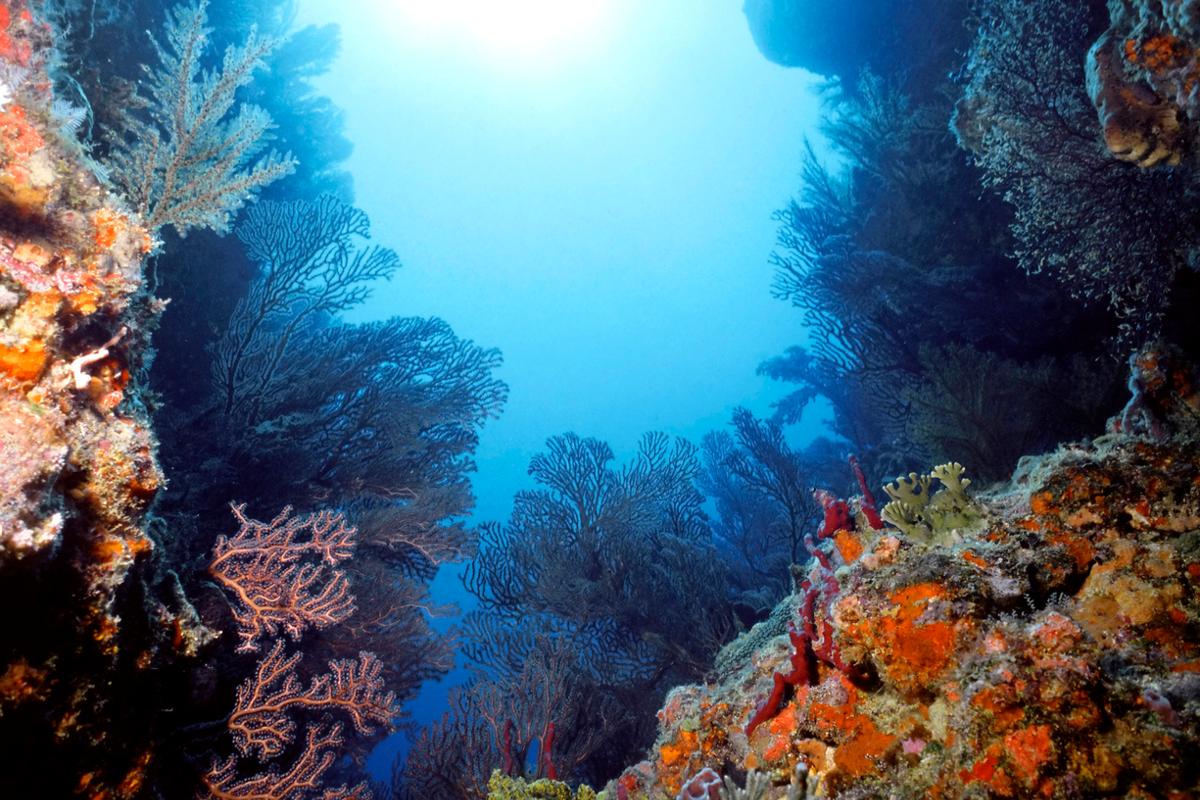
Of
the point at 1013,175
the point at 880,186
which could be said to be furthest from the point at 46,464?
the point at 880,186

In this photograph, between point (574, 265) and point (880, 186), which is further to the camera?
point (574, 265)

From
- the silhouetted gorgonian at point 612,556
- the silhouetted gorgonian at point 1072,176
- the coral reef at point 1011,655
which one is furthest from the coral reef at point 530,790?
the silhouetted gorgonian at point 1072,176

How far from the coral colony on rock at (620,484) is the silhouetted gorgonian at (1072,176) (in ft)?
0.11

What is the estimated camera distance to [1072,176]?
4602mm

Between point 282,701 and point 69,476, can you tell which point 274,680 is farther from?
Answer: point 69,476

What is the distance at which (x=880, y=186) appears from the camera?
9328 millimetres

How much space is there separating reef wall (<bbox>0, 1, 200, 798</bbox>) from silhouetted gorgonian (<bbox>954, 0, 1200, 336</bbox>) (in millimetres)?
6471

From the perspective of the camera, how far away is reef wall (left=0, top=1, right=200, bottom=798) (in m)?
1.97

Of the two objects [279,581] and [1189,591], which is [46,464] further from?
[1189,591]

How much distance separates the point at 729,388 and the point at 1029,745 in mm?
107196

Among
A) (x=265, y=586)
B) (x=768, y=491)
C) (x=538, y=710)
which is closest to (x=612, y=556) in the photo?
(x=538, y=710)

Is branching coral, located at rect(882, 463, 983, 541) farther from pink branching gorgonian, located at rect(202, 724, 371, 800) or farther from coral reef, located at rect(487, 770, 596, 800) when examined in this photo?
pink branching gorgonian, located at rect(202, 724, 371, 800)

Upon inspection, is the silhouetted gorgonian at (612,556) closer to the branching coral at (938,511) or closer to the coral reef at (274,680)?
the coral reef at (274,680)

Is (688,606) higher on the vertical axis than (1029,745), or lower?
higher
